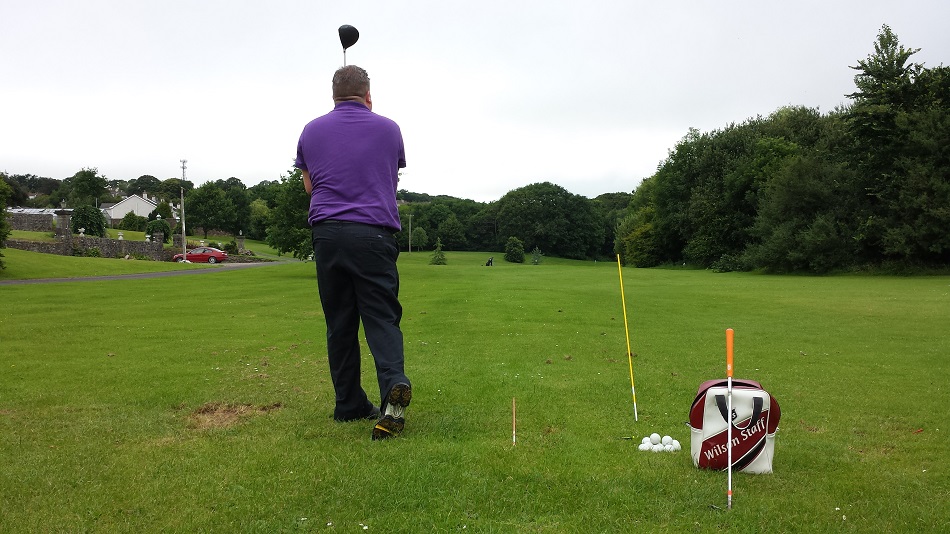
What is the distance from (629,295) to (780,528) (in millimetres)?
20182

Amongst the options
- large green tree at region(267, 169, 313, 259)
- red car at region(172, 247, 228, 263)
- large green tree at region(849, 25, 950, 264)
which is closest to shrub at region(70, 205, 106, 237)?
red car at region(172, 247, 228, 263)

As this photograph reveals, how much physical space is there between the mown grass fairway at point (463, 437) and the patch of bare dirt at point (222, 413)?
0.04 meters

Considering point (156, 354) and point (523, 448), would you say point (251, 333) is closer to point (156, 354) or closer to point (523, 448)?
point (156, 354)

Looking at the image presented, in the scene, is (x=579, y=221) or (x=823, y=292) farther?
(x=579, y=221)

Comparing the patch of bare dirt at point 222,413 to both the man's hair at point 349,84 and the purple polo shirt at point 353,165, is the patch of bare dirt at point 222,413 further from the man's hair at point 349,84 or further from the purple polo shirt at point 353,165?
the man's hair at point 349,84

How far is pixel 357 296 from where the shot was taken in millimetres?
5207

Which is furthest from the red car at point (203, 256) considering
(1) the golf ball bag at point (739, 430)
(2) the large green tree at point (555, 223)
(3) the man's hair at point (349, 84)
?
(1) the golf ball bag at point (739, 430)

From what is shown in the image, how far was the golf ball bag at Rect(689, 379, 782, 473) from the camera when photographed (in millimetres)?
4293

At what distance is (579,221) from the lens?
122m

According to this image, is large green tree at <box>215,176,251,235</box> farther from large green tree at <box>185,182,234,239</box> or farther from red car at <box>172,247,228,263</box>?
red car at <box>172,247,228,263</box>

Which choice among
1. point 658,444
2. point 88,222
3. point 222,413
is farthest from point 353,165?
point 88,222

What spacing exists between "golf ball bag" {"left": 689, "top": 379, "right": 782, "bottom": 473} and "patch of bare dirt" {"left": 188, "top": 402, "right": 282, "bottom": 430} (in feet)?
12.7

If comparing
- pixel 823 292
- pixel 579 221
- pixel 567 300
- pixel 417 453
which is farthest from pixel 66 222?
pixel 579 221

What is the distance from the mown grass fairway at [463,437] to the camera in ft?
11.3
